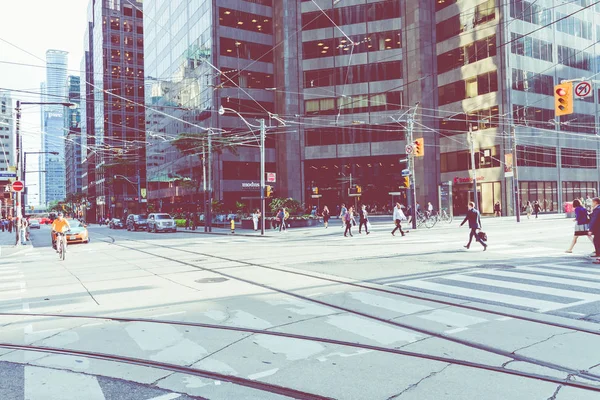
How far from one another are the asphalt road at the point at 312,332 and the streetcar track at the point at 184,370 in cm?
2

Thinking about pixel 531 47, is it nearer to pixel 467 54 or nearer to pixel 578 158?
pixel 467 54

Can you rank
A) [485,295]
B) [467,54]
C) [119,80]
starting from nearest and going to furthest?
[485,295] < [467,54] < [119,80]

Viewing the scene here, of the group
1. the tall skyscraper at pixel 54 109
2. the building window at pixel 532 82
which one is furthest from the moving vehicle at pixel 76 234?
the building window at pixel 532 82

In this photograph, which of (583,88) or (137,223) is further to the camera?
(137,223)

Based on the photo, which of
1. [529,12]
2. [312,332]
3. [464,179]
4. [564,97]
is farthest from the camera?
[464,179]

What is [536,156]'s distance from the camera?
165 feet

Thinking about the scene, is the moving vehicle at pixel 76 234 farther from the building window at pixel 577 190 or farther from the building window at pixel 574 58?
the building window at pixel 574 58

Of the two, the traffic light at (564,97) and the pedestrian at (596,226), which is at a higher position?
the traffic light at (564,97)

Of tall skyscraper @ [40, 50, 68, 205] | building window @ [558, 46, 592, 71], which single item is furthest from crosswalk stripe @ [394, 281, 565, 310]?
building window @ [558, 46, 592, 71]

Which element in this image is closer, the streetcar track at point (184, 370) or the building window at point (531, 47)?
the streetcar track at point (184, 370)

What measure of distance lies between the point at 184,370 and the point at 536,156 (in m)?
53.1

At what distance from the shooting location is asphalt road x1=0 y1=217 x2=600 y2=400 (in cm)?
457

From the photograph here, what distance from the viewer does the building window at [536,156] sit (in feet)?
160

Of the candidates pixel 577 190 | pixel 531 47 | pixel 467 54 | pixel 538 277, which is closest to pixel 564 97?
pixel 538 277
